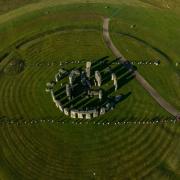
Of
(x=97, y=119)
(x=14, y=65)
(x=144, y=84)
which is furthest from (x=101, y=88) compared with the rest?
(x=14, y=65)

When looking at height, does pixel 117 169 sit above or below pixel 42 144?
below

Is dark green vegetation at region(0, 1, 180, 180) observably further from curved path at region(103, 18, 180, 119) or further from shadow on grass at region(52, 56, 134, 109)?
shadow on grass at region(52, 56, 134, 109)

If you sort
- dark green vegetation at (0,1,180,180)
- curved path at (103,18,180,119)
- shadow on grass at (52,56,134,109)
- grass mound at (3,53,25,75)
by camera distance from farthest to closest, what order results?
grass mound at (3,53,25,75), shadow on grass at (52,56,134,109), curved path at (103,18,180,119), dark green vegetation at (0,1,180,180)

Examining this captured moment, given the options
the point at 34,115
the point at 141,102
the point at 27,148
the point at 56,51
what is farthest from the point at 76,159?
the point at 56,51

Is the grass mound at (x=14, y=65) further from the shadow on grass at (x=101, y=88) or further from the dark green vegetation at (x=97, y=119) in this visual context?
the shadow on grass at (x=101, y=88)

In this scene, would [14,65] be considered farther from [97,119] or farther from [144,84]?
[144,84]

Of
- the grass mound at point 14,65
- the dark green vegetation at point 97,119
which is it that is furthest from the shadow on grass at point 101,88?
the grass mound at point 14,65

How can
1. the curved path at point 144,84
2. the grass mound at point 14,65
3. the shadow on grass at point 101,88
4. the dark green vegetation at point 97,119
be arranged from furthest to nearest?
1. the grass mound at point 14,65
2. the shadow on grass at point 101,88
3. the curved path at point 144,84
4. the dark green vegetation at point 97,119

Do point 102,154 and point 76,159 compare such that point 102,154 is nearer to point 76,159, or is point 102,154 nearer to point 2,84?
point 76,159

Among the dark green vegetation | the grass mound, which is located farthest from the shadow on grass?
the grass mound
